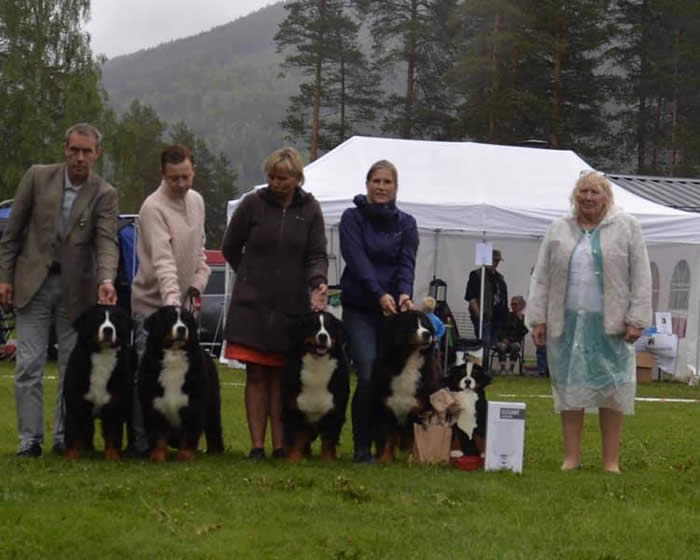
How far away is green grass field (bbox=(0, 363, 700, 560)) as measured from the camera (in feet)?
14.5

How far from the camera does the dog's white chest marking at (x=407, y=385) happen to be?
256 inches

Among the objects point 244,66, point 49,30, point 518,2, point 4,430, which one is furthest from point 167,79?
point 4,430

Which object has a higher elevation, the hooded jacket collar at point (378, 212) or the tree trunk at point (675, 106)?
the tree trunk at point (675, 106)

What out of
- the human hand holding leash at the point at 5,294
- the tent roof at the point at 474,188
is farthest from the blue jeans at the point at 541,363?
the human hand holding leash at the point at 5,294

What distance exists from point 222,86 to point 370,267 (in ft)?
411

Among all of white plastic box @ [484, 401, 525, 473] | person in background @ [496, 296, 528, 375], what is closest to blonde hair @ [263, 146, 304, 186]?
white plastic box @ [484, 401, 525, 473]

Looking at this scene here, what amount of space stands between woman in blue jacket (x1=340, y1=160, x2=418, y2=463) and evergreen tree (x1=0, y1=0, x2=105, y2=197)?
117ft

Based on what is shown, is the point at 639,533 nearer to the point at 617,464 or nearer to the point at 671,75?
the point at 617,464

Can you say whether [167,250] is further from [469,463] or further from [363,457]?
[469,463]

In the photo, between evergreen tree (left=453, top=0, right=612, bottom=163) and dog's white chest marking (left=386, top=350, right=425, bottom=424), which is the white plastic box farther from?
evergreen tree (left=453, top=0, right=612, bottom=163)

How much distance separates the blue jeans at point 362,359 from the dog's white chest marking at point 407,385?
171mm

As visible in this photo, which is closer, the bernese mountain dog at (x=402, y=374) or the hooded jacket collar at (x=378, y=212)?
the bernese mountain dog at (x=402, y=374)

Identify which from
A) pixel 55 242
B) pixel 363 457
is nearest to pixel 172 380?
pixel 55 242

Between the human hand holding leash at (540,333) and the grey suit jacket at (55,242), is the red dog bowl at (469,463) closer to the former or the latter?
the human hand holding leash at (540,333)
